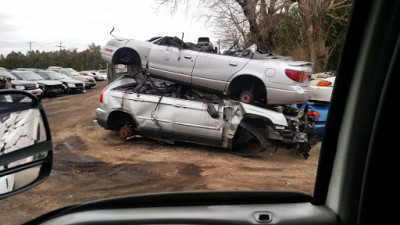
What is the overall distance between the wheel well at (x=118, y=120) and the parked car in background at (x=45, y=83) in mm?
7802

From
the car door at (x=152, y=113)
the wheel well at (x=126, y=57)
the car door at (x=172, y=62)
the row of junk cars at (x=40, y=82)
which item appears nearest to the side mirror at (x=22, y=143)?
the car door at (x=152, y=113)

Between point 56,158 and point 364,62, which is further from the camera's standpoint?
point 56,158

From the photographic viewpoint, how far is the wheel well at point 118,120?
24.9 feet

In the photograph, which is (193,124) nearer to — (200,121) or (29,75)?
(200,121)

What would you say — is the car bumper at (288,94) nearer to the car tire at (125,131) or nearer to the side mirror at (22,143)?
the car tire at (125,131)

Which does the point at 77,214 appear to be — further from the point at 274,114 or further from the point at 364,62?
the point at 274,114

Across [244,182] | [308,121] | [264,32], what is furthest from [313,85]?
[264,32]

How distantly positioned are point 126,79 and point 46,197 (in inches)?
180

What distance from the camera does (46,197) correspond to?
12.8 feet

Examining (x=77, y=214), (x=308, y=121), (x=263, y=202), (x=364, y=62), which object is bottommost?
(x=308, y=121)

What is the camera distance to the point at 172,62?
819 centimetres

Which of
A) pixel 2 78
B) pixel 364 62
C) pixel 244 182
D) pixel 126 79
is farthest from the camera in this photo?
pixel 2 78

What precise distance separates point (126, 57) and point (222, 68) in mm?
2905

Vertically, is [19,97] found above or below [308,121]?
above
